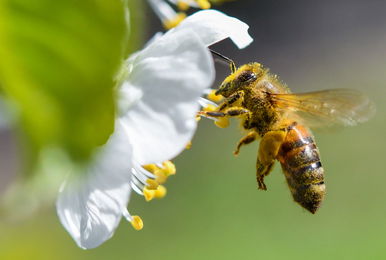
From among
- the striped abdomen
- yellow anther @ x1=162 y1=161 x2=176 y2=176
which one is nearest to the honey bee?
the striped abdomen

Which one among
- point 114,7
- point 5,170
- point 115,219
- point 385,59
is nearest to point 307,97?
point 115,219

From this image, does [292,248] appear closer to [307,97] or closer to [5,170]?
[5,170]

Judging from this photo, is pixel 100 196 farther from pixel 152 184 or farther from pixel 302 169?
pixel 302 169

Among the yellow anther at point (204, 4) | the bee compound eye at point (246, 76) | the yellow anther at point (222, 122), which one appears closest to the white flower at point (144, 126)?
the yellow anther at point (204, 4)

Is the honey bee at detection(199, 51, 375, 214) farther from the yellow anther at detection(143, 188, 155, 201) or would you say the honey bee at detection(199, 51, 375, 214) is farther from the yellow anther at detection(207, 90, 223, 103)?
the yellow anther at detection(143, 188, 155, 201)

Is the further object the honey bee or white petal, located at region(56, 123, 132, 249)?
the honey bee
